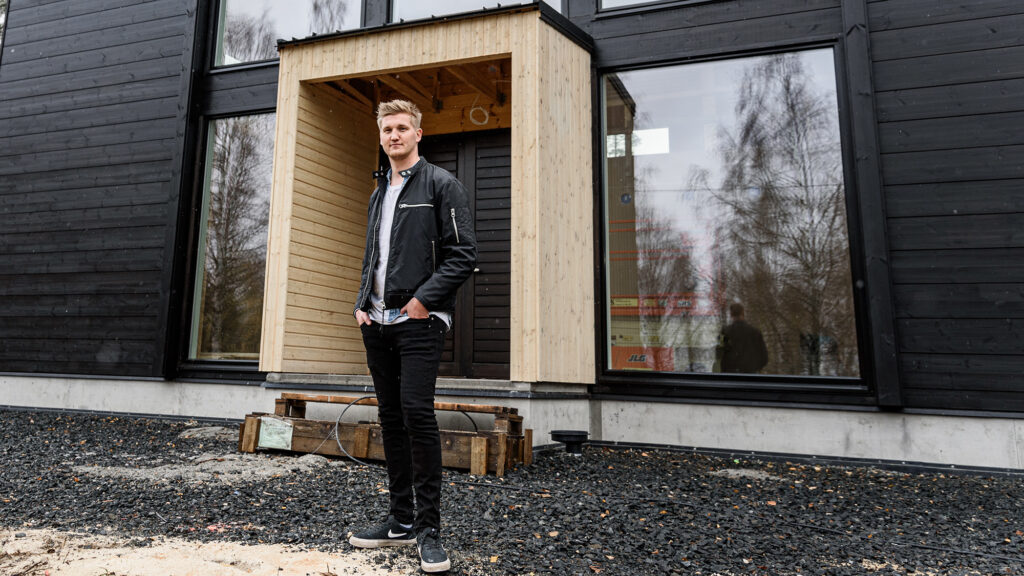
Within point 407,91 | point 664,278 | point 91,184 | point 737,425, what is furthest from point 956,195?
point 91,184

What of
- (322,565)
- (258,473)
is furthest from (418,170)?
(258,473)

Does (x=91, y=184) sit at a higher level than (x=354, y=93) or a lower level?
lower

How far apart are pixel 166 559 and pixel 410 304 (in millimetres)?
1241

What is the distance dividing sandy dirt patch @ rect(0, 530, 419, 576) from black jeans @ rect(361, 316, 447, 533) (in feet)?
0.74

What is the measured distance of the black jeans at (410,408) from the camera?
2.21 meters

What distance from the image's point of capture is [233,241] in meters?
6.48

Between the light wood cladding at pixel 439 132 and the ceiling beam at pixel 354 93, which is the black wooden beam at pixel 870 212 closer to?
the light wood cladding at pixel 439 132

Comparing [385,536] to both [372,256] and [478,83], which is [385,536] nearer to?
[372,256]

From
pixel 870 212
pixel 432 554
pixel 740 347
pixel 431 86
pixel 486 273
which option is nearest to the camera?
pixel 432 554

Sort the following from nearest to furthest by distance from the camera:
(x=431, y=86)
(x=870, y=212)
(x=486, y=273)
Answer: (x=870, y=212) < (x=486, y=273) < (x=431, y=86)

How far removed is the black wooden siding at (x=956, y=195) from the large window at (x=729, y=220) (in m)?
0.40

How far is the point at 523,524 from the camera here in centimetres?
275

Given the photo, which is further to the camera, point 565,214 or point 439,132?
point 439,132

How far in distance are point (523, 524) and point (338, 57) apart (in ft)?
14.0
